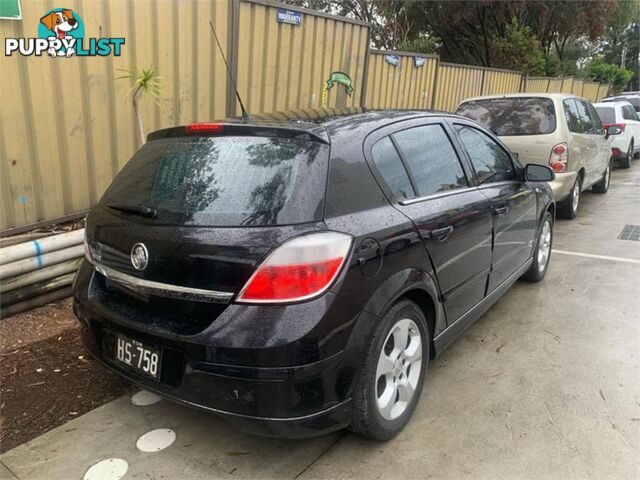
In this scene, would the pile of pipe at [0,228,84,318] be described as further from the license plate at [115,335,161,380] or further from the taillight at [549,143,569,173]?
the taillight at [549,143,569,173]

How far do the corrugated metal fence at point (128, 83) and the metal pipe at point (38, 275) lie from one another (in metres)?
0.62

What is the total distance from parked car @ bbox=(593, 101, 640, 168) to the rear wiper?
37.3ft

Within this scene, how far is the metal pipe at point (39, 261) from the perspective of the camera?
3.61 metres

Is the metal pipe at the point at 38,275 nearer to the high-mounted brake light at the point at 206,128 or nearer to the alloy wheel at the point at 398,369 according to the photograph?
the high-mounted brake light at the point at 206,128

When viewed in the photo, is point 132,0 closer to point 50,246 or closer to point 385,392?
point 50,246

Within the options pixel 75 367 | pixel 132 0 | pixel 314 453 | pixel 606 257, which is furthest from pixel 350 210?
pixel 606 257

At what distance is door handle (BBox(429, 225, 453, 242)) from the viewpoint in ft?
9.12

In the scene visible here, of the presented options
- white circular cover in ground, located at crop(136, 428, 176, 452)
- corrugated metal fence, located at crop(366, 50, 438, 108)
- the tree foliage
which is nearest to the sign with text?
corrugated metal fence, located at crop(366, 50, 438, 108)

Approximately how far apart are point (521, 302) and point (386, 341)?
2.46 metres

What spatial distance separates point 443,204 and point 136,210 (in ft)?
5.43

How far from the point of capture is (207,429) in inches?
108

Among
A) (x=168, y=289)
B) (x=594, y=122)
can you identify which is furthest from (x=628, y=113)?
(x=168, y=289)

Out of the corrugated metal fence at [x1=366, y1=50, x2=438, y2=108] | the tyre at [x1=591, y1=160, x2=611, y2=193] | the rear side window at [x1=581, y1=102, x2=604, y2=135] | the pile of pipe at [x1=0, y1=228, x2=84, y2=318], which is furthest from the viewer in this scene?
the tyre at [x1=591, y1=160, x2=611, y2=193]

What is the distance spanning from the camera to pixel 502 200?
3.68 metres
